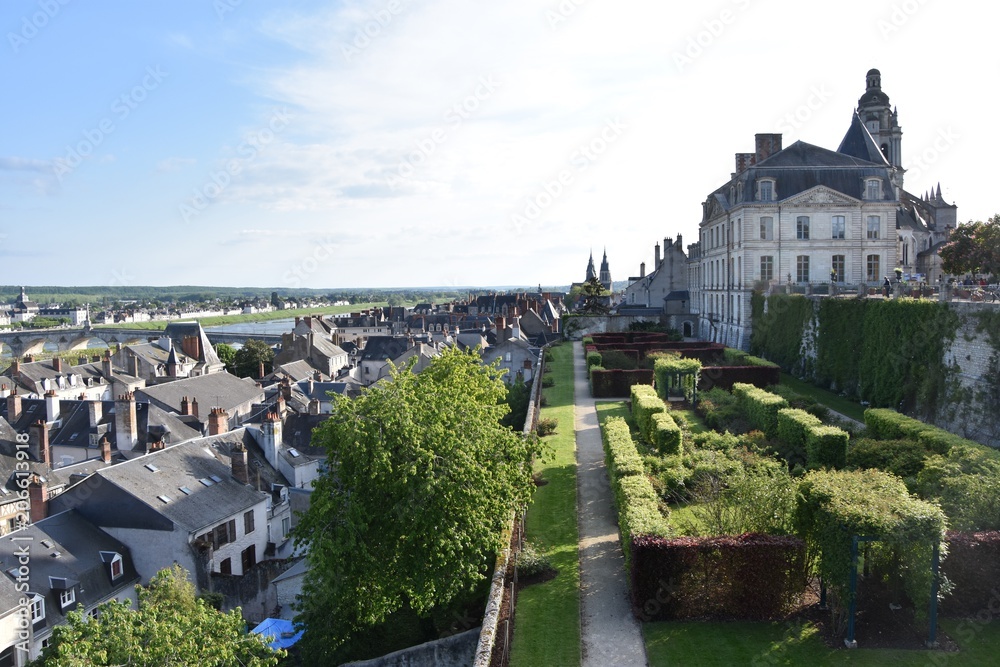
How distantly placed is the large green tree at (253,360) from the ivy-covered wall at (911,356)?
44699mm

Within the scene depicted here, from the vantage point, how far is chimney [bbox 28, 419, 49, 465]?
101 ft

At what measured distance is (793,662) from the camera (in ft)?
34.9

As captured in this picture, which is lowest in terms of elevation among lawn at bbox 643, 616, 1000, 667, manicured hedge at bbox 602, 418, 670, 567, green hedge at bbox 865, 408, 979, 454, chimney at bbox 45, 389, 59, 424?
lawn at bbox 643, 616, 1000, 667

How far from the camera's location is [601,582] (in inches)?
540

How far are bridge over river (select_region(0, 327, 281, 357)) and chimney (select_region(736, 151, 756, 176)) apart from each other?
254ft

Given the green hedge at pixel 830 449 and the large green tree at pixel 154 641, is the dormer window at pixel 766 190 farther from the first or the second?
the large green tree at pixel 154 641

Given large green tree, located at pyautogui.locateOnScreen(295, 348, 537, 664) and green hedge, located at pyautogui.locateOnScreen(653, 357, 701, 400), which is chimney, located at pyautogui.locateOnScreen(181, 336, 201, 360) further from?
large green tree, located at pyautogui.locateOnScreen(295, 348, 537, 664)

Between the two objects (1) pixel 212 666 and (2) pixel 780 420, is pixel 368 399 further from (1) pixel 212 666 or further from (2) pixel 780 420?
(2) pixel 780 420

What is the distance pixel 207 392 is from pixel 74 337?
303ft

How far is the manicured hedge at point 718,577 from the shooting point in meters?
12.0

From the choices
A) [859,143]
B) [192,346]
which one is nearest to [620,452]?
[859,143]

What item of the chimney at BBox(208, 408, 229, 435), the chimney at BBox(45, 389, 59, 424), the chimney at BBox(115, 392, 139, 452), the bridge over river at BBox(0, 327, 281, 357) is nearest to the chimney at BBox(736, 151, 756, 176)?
the chimney at BBox(208, 408, 229, 435)

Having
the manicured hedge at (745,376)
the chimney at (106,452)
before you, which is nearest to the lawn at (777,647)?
the manicured hedge at (745,376)

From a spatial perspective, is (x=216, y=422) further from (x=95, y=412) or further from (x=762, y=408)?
(x=762, y=408)
